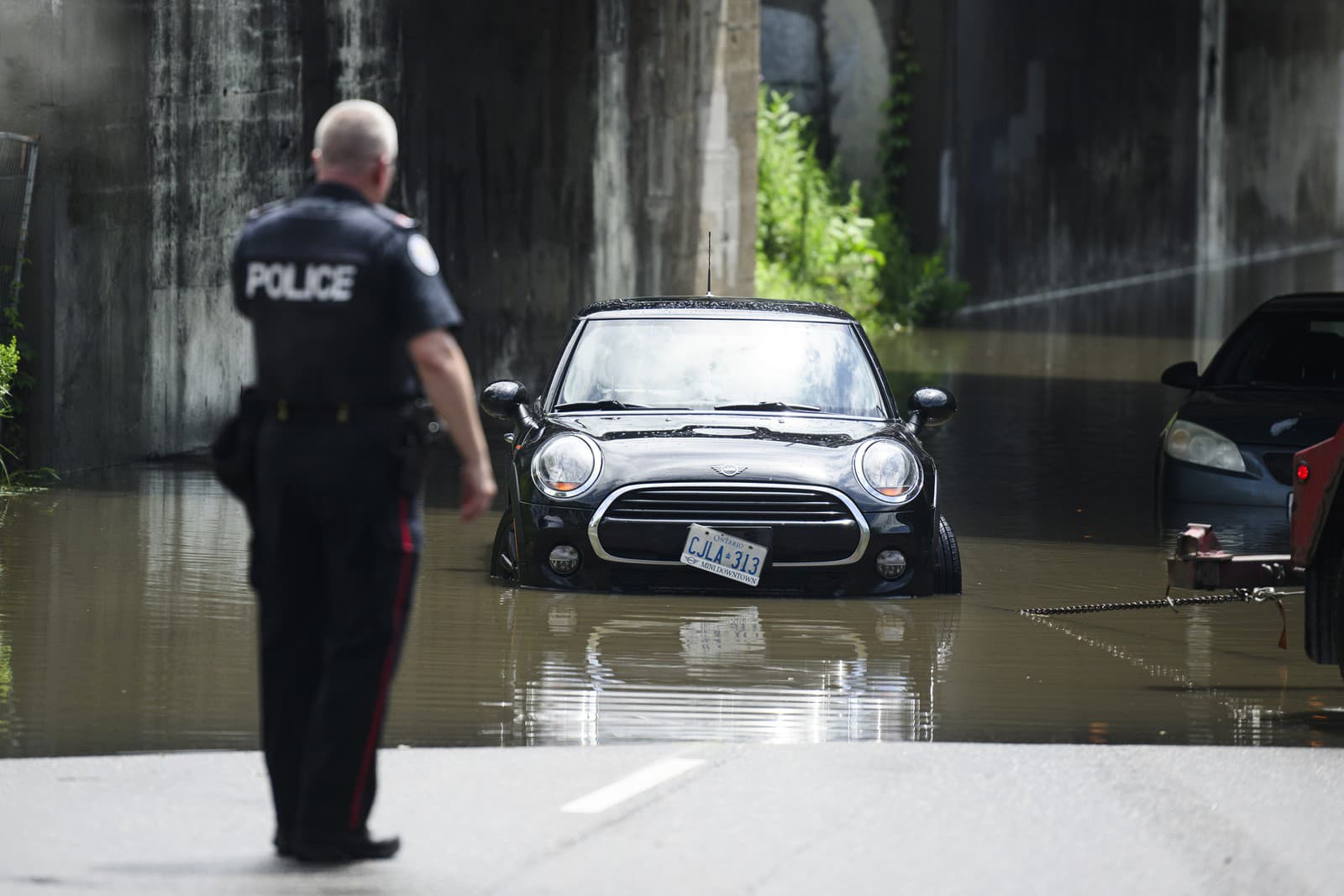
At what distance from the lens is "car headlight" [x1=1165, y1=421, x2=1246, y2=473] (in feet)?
38.9

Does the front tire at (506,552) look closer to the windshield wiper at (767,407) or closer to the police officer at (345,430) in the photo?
the windshield wiper at (767,407)

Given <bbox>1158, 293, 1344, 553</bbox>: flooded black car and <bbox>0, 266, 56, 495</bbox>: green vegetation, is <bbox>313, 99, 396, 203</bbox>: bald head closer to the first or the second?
<bbox>1158, 293, 1344, 553</bbox>: flooded black car

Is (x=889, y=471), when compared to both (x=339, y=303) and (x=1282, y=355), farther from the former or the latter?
(x=339, y=303)

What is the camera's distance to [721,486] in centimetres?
977

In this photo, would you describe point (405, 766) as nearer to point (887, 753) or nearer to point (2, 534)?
point (887, 753)

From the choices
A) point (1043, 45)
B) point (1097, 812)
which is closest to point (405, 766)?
point (1097, 812)

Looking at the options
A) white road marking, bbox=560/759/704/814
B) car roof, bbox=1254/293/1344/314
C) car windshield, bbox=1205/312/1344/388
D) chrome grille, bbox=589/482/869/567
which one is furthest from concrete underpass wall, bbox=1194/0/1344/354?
white road marking, bbox=560/759/704/814

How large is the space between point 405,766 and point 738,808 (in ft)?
3.43

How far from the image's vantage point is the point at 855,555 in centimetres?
987

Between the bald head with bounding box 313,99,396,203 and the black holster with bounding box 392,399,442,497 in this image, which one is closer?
the black holster with bounding box 392,399,442,497

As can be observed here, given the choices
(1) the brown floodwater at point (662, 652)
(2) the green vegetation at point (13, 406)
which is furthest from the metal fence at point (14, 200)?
(1) the brown floodwater at point (662, 652)

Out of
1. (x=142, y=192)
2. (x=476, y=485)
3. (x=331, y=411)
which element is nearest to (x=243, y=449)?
(x=331, y=411)

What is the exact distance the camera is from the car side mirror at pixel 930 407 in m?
10.7

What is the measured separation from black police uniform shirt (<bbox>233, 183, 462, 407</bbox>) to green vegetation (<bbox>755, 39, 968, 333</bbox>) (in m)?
22.0
